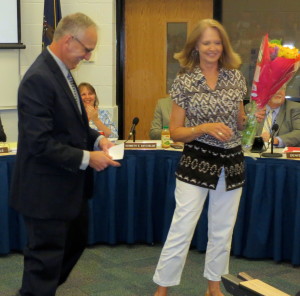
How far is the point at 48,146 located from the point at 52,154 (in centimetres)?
4

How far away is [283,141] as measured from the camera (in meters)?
3.99

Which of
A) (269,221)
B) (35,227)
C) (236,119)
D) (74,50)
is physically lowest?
(269,221)

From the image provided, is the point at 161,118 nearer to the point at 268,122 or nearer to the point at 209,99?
the point at 268,122

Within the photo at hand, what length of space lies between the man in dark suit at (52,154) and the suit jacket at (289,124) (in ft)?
6.49

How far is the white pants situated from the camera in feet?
9.07

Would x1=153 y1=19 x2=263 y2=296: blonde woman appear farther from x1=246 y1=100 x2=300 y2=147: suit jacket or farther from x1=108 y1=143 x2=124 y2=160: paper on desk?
x1=246 y1=100 x2=300 y2=147: suit jacket

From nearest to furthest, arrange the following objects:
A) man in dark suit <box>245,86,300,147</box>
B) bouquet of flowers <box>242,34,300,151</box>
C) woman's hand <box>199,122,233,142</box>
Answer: woman's hand <box>199,122,233,142</box>, bouquet of flowers <box>242,34,300,151</box>, man in dark suit <box>245,86,300,147</box>

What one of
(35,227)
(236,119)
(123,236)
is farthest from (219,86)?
(123,236)

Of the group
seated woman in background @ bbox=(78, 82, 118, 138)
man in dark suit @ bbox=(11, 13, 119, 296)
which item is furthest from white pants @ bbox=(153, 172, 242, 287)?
seated woman in background @ bbox=(78, 82, 118, 138)

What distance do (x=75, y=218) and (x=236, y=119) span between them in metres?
0.95

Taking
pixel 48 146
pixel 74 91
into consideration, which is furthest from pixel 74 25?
pixel 48 146

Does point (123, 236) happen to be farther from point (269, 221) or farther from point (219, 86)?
point (219, 86)

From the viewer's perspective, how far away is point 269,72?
286 cm

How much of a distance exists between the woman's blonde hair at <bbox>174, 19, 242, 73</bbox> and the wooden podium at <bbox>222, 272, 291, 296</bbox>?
1713 millimetres
